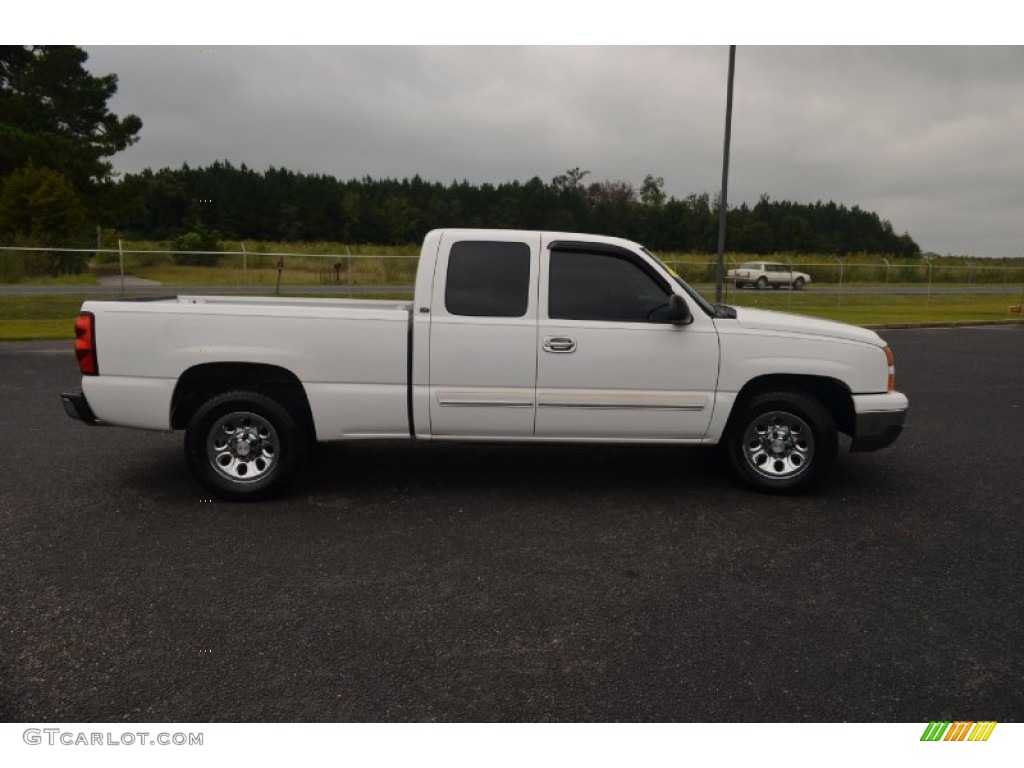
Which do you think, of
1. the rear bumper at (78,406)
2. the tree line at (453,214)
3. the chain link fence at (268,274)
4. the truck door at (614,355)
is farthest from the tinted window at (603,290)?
the tree line at (453,214)

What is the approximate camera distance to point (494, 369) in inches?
209

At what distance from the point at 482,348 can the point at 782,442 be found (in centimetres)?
233

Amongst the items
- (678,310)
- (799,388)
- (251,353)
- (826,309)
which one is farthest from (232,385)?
(826,309)

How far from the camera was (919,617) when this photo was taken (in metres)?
3.72

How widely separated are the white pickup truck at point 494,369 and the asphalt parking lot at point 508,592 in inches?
19.7

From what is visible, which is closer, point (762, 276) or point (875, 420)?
point (875, 420)

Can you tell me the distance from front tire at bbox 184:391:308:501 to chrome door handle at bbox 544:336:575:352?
72.5 inches

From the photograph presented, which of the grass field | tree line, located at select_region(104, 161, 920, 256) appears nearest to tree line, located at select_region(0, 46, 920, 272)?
tree line, located at select_region(104, 161, 920, 256)

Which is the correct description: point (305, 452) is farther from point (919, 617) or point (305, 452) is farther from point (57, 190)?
point (57, 190)

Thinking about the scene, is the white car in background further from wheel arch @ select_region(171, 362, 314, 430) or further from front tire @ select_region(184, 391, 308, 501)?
front tire @ select_region(184, 391, 308, 501)

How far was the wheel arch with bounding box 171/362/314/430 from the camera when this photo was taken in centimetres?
536

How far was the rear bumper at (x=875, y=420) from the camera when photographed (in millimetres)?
5520

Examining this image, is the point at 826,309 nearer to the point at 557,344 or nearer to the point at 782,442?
the point at 782,442

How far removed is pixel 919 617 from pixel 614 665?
5.37ft
